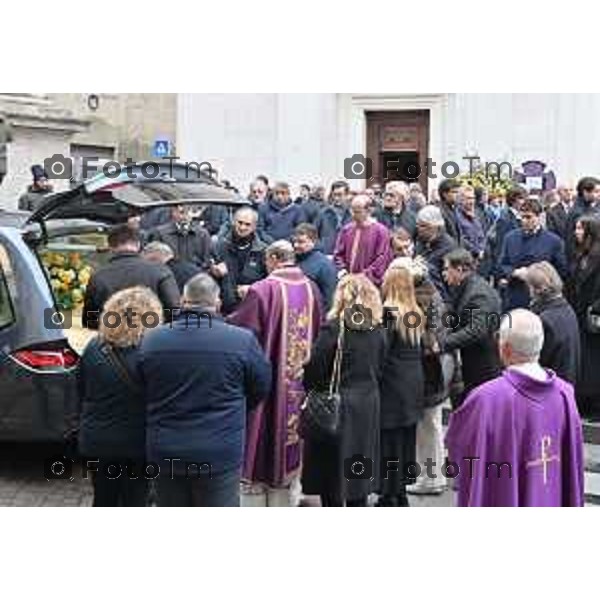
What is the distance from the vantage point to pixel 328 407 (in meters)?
5.33

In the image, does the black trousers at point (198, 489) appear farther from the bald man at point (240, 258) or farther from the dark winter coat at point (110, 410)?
the bald man at point (240, 258)

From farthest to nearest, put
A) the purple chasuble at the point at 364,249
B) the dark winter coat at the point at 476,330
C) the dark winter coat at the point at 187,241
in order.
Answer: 1. the purple chasuble at the point at 364,249
2. the dark winter coat at the point at 187,241
3. the dark winter coat at the point at 476,330

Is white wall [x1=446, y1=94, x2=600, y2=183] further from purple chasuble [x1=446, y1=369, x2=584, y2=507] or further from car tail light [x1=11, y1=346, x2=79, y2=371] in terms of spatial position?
purple chasuble [x1=446, y1=369, x2=584, y2=507]

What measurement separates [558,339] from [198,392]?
218 cm

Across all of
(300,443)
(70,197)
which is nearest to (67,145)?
(70,197)

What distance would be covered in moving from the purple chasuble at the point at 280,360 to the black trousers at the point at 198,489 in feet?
3.05

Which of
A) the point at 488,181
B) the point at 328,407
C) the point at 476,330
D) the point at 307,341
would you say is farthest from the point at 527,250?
the point at 488,181

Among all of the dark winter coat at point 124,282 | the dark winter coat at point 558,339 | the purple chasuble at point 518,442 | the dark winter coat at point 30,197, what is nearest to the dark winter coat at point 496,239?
the dark winter coat at point 558,339

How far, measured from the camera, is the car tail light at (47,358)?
18.9ft

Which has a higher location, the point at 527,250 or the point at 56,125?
the point at 56,125

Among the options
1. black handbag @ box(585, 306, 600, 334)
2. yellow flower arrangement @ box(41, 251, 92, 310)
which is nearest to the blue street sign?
yellow flower arrangement @ box(41, 251, 92, 310)

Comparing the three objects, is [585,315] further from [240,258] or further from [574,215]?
[240,258]

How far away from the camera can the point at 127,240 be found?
615 centimetres

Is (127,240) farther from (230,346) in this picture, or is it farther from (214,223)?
(214,223)
